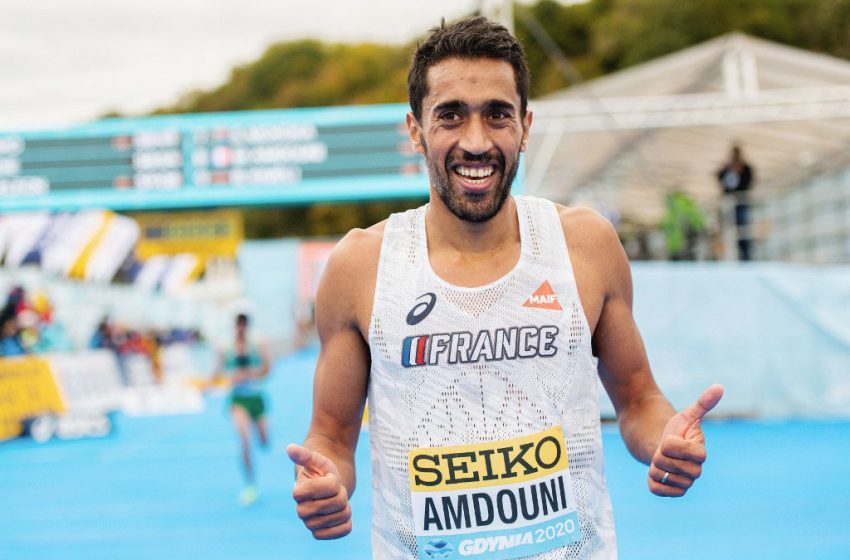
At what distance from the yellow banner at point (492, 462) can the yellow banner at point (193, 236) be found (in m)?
23.8

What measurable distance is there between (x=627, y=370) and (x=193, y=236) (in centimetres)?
2446

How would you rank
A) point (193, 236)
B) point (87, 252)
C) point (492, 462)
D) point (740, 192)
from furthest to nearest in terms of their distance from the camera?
point (193, 236) → point (87, 252) → point (740, 192) → point (492, 462)

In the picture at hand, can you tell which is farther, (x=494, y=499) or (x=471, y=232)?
(x=471, y=232)

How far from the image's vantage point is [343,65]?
5516 centimetres

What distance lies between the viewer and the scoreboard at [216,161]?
12227mm

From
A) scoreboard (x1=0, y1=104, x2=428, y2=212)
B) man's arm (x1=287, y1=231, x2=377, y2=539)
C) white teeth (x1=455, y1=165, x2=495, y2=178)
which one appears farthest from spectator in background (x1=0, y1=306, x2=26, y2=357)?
white teeth (x1=455, y1=165, x2=495, y2=178)

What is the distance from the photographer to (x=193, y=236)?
1019 inches

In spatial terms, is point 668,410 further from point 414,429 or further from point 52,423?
point 52,423

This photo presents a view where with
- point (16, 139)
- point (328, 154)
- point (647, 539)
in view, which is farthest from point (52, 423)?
point (647, 539)

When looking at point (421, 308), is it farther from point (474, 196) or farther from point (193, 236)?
point (193, 236)

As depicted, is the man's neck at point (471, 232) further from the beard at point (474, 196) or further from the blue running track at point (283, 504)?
the blue running track at point (283, 504)

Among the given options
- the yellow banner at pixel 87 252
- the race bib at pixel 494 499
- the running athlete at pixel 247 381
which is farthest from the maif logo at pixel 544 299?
the yellow banner at pixel 87 252

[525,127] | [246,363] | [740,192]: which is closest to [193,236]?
[740,192]

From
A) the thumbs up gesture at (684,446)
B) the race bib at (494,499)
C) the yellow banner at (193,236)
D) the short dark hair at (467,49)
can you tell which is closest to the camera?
the thumbs up gesture at (684,446)
